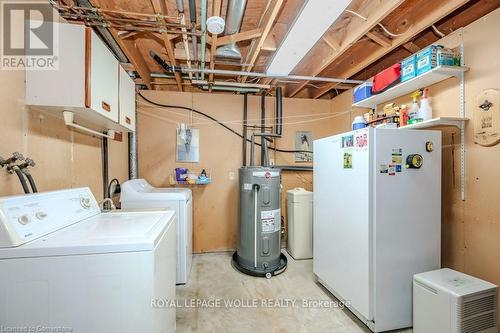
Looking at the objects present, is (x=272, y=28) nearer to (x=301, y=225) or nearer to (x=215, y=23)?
(x=215, y=23)

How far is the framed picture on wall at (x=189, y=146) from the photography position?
330 cm

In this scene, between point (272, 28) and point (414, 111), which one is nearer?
point (414, 111)

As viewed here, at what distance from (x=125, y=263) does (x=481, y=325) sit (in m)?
2.15

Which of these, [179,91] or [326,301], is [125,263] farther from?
[179,91]

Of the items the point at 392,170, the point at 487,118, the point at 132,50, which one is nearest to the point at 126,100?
the point at 132,50

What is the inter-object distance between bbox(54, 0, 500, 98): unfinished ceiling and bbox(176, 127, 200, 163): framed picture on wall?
69 cm

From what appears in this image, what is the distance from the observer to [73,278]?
38.4 inches

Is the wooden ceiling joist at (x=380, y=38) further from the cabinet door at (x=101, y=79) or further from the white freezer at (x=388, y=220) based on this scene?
the cabinet door at (x=101, y=79)

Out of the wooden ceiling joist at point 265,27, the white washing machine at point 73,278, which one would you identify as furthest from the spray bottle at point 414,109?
the white washing machine at point 73,278

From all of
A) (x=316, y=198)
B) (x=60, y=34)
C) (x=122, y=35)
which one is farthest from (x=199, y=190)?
(x=60, y=34)

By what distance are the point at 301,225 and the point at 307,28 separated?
Answer: 233 cm

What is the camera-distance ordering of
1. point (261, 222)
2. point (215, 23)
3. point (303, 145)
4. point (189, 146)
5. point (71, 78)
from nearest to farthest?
point (71, 78) → point (215, 23) → point (261, 222) → point (189, 146) → point (303, 145)

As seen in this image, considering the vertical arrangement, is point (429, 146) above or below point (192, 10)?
below

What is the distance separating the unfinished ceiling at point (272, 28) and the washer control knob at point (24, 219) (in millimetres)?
1381
